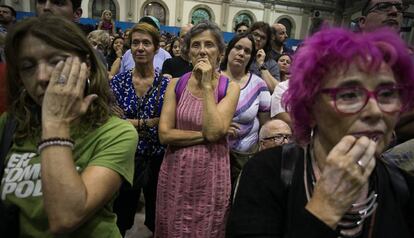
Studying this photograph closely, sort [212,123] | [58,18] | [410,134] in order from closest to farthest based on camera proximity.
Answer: [58,18], [410,134], [212,123]

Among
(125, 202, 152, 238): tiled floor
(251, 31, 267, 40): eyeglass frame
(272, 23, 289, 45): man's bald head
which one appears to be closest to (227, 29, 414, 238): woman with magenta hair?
(125, 202, 152, 238): tiled floor

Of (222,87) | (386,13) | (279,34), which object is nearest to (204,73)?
(222,87)

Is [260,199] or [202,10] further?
[202,10]

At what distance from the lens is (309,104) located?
3.58 ft

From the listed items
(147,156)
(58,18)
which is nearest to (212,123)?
(147,156)

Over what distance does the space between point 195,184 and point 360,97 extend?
50.7 inches

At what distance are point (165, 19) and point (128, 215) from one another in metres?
22.7

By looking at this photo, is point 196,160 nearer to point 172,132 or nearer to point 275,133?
point 172,132

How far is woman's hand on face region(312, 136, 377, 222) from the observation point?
88 centimetres

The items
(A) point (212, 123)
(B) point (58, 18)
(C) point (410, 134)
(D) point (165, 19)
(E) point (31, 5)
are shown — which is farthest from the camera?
(D) point (165, 19)

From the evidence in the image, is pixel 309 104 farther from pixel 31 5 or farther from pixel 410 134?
pixel 31 5

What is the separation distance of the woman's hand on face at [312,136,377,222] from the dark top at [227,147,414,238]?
0.39 ft

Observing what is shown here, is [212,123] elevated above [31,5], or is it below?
below

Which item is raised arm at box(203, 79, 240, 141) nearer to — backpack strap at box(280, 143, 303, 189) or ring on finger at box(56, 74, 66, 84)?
backpack strap at box(280, 143, 303, 189)
